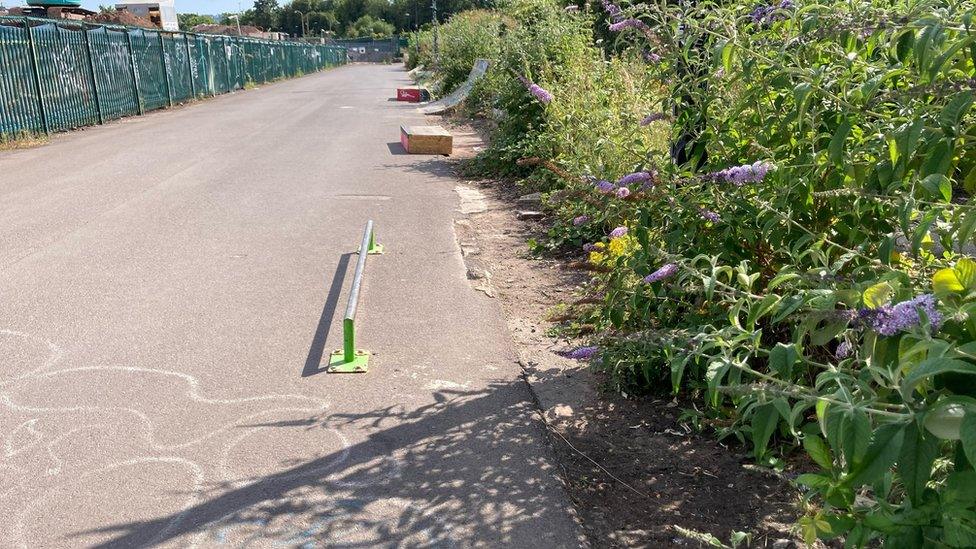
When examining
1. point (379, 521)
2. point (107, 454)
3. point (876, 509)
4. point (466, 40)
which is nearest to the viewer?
point (876, 509)

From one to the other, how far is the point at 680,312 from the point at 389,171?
27.5ft

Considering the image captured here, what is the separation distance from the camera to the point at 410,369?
4.59 m

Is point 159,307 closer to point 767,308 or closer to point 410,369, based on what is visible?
point 410,369

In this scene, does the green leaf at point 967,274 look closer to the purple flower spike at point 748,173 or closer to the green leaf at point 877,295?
the green leaf at point 877,295

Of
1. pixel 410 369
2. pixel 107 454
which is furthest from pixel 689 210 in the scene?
pixel 107 454

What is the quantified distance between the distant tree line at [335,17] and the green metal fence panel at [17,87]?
122 meters

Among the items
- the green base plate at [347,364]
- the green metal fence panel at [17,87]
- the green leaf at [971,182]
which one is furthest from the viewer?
the green metal fence panel at [17,87]

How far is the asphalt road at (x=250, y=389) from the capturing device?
313 centimetres

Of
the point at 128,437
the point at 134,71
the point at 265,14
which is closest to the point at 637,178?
the point at 128,437

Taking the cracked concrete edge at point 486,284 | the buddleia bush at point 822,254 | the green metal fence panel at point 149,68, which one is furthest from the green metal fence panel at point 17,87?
the buddleia bush at point 822,254

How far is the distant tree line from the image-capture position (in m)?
138

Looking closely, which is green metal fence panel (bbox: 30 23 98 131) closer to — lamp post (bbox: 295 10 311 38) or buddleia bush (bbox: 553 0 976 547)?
buddleia bush (bbox: 553 0 976 547)

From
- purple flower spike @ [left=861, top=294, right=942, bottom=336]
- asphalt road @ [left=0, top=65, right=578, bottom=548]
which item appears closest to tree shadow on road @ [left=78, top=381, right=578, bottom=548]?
asphalt road @ [left=0, top=65, right=578, bottom=548]

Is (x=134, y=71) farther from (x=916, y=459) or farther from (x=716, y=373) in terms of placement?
(x=916, y=459)
